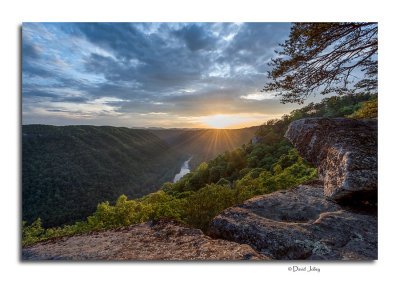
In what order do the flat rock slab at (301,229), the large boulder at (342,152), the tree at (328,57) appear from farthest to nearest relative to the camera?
1. the tree at (328,57)
2. the large boulder at (342,152)
3. the flat rock slab at (301,229)

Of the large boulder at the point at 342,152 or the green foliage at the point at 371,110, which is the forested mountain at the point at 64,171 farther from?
the green foliage at the point at 371,110

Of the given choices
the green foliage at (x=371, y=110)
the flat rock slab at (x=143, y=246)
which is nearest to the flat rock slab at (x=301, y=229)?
the flat rock slab at (x=143, y=246)

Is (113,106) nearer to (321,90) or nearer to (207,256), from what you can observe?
(207,256)

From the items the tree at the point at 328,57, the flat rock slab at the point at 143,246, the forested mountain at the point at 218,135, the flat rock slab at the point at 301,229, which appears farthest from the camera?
the forested mountain at the point at 218,135
